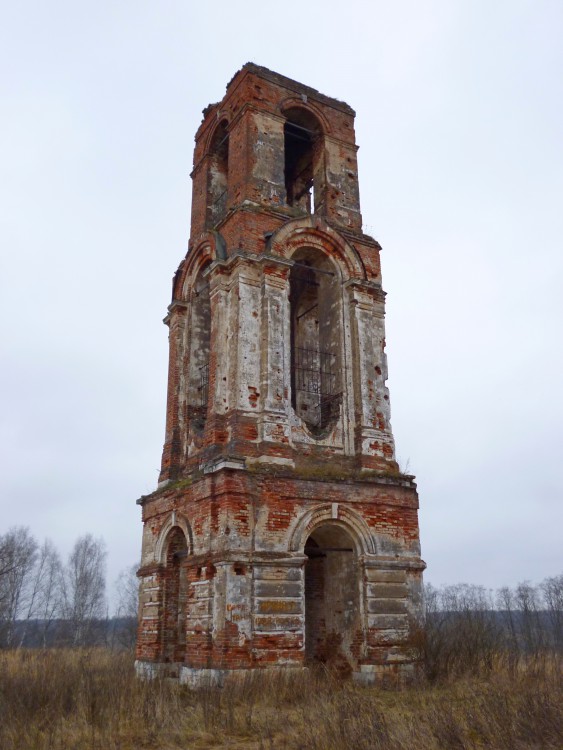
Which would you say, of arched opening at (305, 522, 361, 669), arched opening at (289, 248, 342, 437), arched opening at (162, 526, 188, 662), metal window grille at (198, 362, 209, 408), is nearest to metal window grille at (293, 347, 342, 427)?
arched opening at (289, 248, 342, 437)

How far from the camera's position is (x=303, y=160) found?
1589 centimetres

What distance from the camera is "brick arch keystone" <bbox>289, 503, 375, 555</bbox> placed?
1064 cm

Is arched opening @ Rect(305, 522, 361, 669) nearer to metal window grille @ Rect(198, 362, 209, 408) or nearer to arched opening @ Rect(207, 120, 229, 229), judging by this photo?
metal window grille @ Rect(198, 362, 209, 408)

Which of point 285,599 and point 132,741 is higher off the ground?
point 285,599

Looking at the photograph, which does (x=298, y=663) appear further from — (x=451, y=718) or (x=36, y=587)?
(x=36, y=587)

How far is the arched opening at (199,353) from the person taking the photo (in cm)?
1363

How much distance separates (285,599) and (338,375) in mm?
4440

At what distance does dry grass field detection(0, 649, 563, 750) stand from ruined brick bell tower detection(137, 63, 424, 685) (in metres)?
1.00

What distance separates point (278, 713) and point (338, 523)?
377cm

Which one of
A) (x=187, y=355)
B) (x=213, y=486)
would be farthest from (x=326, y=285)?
(x=213, y=486)

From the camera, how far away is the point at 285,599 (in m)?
10.1

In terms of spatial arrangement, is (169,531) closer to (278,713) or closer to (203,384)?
(203,384)

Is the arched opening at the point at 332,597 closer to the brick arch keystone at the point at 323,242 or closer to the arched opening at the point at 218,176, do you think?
the brick arch keystone at the point at 323,242

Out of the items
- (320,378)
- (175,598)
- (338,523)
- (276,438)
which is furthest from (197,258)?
(175,598)
